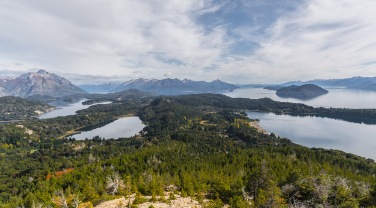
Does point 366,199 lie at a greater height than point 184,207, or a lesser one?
greater

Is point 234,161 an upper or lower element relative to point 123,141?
upper

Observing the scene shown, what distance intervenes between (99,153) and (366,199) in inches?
5761

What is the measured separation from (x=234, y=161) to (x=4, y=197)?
94.3 metres

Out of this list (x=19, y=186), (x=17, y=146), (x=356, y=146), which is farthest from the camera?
(x=17, y=146)

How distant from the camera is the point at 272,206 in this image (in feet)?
94.8

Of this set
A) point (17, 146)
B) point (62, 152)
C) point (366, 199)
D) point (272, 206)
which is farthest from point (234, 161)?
point (17, 146)

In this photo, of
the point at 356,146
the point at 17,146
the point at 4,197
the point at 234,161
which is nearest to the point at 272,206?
the point at 234,161

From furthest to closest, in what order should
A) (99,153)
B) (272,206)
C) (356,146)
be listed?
(356,146)
(99,153)
(272,206)

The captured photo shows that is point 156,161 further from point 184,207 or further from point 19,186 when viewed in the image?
point 184,207

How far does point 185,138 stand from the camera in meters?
183

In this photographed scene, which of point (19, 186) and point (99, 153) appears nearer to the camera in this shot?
point (19, 186)

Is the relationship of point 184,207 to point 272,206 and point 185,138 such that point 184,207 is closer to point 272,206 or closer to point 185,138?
point 272,206

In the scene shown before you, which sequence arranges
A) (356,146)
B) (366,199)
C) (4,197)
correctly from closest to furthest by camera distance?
1. (366,199)
2. (4,197)
3. (356,146)

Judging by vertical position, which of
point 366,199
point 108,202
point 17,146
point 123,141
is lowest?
point 17,146
